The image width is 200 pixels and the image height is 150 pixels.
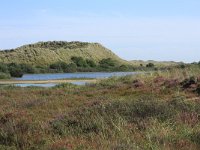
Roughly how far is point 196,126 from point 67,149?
2932mm

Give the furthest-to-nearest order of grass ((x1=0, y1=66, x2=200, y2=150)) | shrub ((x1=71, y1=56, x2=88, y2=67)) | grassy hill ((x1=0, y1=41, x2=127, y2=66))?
grassy hill ((x1=0, y1=41, x2=127, y2=66))
shrub ((x1=71, y1=56, x2=88, y2=67))
grass ((x1=0, y1=66, x2=200, y2=150))

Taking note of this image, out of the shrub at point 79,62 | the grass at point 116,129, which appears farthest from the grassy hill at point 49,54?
the grass at point 116,129

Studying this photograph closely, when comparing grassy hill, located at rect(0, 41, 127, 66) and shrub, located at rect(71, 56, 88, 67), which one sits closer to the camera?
shrub, located at rect(71, 56, 88, 67)

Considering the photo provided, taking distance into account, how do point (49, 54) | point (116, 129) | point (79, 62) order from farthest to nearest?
1. point (49, 54)
2. point (79, 62)
3. point (116, 129)

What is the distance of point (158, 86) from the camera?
28203 mm

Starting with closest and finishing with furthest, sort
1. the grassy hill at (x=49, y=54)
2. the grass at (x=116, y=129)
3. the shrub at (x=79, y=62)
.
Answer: the grass at (x=116, y=129) < the shrub at (x=79, y=62) < the grassy hill at (x=49, y=54)

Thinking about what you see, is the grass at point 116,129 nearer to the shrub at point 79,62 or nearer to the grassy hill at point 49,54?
the shrub at point 79,62

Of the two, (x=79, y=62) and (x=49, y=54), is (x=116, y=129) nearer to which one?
(x=79, y=62)

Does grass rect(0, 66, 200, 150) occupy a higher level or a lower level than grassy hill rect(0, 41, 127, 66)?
lower

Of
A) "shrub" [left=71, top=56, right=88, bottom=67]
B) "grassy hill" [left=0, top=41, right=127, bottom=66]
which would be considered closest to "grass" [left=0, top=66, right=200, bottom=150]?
"shrub" [left=71, top=56, right=88, bottom=67]

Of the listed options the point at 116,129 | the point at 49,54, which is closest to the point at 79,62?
the point at 49,54

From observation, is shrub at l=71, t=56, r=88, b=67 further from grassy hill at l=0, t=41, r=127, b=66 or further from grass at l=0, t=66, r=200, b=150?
grass at l=0, t=66, r=200, b=150

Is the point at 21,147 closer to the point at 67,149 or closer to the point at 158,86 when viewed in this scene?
the point at 67,149

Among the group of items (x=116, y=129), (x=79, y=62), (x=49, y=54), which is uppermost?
(x=49, y=54)
